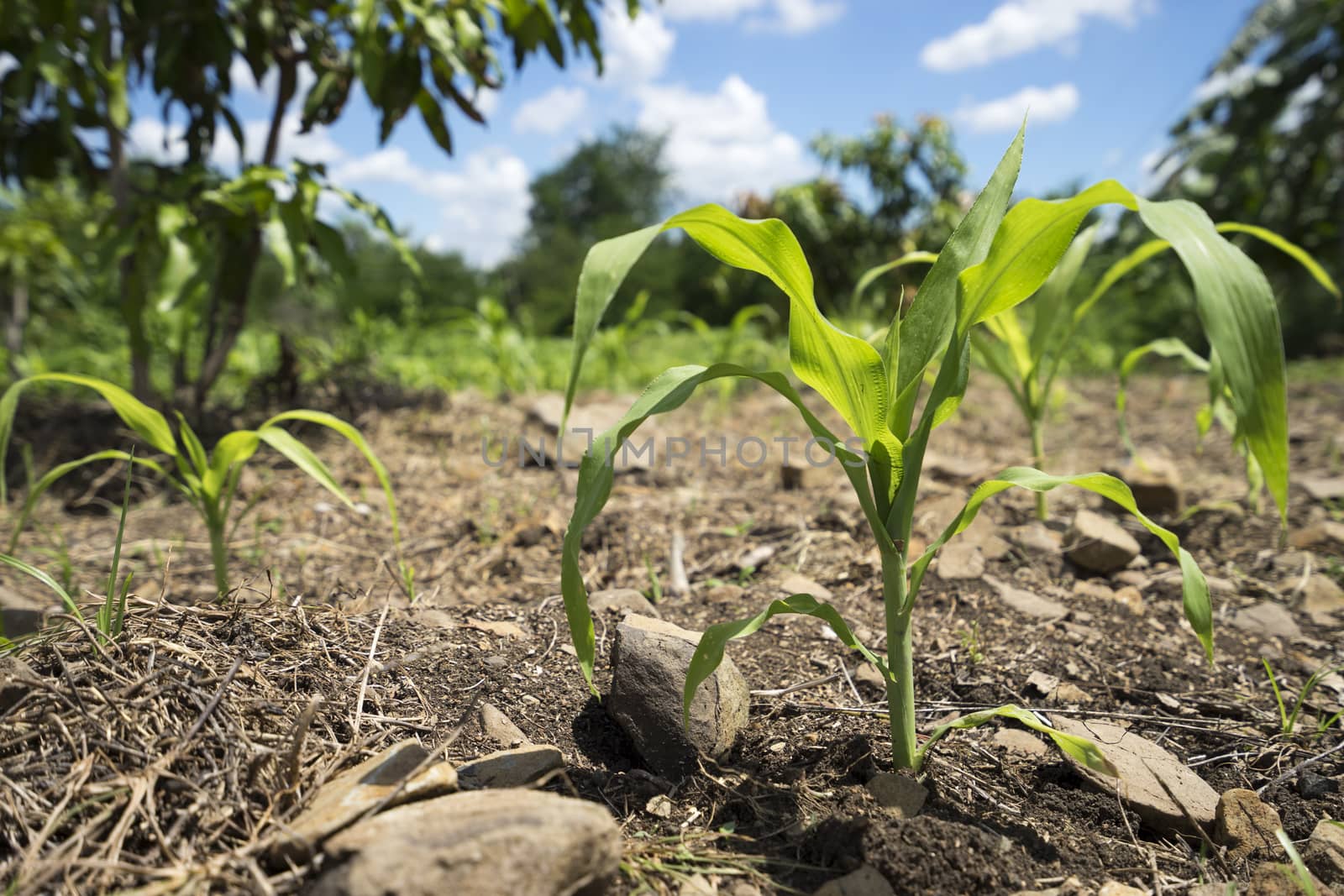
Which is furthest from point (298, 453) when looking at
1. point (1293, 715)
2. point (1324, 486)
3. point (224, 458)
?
point (1324, 486)

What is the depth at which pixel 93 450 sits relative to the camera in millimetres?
2719

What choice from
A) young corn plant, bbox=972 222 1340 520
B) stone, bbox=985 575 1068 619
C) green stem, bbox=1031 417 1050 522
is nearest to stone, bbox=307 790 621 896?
stone, bbox=985 575 1068 619

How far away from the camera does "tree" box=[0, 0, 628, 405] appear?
2.22m

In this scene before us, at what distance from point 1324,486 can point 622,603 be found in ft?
7.20

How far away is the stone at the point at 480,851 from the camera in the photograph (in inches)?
27.1

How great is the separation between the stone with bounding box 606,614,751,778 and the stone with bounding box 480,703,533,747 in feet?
0.43

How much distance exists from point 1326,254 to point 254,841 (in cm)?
1215

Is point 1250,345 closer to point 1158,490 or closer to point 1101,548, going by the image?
point 1101,548

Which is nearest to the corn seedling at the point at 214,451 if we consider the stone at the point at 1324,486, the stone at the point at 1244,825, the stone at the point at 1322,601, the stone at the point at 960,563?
the stone at the point at 960,563

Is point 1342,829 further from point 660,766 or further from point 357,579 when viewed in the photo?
point 357,579

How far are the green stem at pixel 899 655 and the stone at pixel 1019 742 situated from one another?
0.69 ft

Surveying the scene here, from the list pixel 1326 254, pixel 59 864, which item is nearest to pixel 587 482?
pixel 59 864

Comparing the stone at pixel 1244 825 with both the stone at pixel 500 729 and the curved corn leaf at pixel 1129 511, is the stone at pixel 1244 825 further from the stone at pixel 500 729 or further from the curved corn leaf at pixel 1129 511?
the stone at pixel 500 729

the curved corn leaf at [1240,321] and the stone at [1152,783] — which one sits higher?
the curved corn leaf at [1240,321]
